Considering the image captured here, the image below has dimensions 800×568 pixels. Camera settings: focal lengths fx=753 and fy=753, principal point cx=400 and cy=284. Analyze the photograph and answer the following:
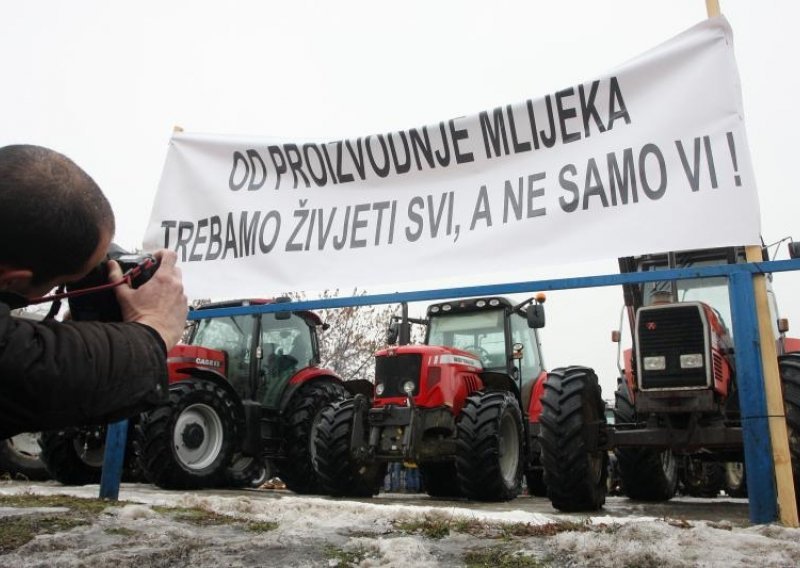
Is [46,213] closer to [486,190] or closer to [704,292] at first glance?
[486,190]

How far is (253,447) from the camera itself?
29.0 ft

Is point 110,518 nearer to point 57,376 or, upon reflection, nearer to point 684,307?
point 57,376

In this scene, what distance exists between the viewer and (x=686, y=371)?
5879mm

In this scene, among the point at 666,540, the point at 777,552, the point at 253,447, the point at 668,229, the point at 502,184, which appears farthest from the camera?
the point at 253,447

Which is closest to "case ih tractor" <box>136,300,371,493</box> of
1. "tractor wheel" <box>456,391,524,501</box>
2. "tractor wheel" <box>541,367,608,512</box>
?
"tractor wheel" <box>456,391,524,501</box>

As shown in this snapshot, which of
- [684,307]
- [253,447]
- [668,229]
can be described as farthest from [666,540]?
[253,447]

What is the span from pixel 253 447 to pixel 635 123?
6.34 metres

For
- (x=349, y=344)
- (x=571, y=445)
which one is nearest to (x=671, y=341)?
(x=571, y=445)

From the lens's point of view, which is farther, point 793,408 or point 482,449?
point 482,449

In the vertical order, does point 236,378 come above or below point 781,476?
above

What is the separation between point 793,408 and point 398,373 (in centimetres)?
392

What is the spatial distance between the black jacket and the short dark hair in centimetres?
11

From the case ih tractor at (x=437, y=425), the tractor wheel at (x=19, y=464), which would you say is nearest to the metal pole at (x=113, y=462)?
the case ih tractor at (x=437, y=425)

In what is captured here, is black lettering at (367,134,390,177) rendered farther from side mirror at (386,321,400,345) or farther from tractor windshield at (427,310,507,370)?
tractor windshield at (427,310,507,370)
